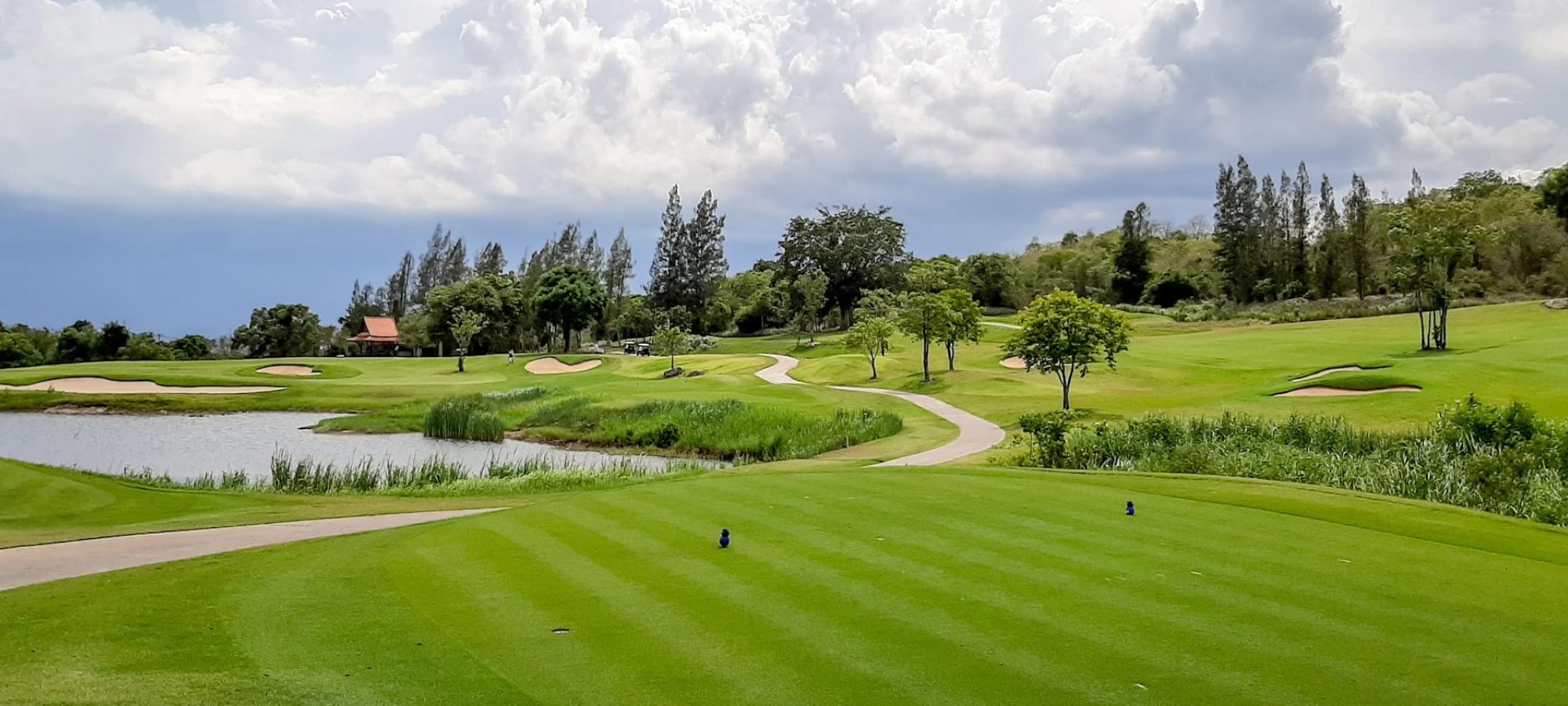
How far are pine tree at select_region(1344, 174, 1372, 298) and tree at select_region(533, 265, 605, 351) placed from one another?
203 feet

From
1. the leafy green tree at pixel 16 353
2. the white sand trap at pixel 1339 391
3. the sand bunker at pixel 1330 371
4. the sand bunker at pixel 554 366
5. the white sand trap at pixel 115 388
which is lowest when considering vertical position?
the white sand trap at pixel 1339 391

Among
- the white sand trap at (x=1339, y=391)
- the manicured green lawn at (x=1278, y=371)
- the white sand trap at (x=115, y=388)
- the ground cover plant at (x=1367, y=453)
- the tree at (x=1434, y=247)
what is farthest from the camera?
the white sand trap at (x=115, y=388)

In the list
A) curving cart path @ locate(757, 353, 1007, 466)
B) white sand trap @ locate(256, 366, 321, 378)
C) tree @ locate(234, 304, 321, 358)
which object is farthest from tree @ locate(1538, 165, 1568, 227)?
tree @ locate(234, 304, 321, 358)

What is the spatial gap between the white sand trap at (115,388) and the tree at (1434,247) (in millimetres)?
53314

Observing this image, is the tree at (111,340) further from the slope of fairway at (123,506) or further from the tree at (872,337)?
the slope of fairway at (123,506)

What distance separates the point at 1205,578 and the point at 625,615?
17.0 feet

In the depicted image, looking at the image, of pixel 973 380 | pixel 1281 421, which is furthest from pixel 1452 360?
pixel 973 380

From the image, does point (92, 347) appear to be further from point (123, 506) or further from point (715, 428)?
point (123, 506)

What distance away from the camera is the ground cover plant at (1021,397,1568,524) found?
1294 cm

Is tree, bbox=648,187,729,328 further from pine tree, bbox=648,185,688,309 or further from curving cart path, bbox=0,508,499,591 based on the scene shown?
curving cart path, bbox=0,508,499,591

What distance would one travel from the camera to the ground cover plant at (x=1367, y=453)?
12.9 meters

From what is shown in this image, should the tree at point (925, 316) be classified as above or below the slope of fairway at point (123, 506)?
above

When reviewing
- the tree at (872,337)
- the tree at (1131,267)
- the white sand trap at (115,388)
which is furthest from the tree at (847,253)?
the white sand trap at (115,388)

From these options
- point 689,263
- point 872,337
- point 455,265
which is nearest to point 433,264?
point 455,265
